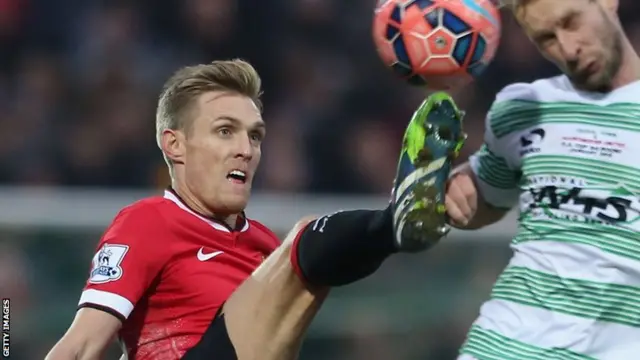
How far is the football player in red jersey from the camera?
3361 millimetres

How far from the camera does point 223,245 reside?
4.20 m

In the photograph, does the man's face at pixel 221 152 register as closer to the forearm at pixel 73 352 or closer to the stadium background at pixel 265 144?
the forearm at pixel 73 352

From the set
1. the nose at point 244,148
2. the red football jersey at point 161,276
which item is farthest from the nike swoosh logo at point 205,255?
the nose at point 244,148

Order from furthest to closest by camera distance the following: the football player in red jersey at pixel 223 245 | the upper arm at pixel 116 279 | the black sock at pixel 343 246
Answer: the upper arm at pixel 116 279
the black sock at pixel 343 246
the football player in red jersey at pixel 223 245

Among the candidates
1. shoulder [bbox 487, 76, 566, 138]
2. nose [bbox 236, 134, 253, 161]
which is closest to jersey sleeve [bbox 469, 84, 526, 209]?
shoulder [bbox 487, 76, 566, 138]

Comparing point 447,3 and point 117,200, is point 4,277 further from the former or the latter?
point 447,3

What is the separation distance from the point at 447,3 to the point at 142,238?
123 cm

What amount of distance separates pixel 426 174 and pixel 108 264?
1.13 metres

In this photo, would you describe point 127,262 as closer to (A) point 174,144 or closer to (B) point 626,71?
(A) point 174,144

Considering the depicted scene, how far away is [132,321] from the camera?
4.08m

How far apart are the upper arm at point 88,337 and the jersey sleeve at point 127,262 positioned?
3 cm

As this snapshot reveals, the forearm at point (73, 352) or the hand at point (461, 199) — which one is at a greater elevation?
Answer: the hand at point (461, 199)

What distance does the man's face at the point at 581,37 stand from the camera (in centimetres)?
330

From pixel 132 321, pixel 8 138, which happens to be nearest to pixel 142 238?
pixel 132 321
